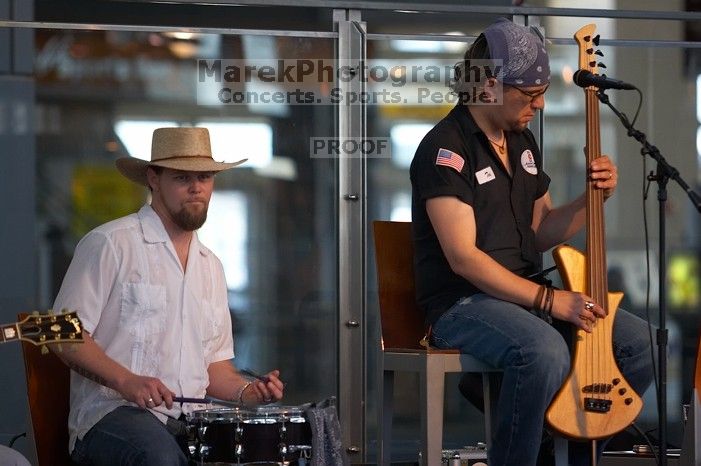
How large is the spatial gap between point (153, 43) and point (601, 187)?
231cm

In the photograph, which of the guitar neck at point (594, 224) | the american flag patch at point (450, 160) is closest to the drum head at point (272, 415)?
the american flag patch at point (450, 160)

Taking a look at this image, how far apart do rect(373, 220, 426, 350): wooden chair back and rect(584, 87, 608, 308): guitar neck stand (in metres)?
0.63

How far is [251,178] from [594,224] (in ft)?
6.53

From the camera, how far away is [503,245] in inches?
164

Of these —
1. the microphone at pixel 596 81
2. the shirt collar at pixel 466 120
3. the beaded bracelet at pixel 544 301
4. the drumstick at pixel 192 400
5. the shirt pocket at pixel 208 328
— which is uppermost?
the microphone at pixel 596 81

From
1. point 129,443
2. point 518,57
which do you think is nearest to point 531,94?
point 518,57

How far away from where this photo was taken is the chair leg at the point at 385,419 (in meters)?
4.37

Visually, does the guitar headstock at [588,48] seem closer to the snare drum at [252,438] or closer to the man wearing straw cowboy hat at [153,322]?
the man wearing straw cowboy hat at [153,322]

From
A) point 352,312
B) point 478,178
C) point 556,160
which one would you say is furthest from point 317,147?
point 478,178

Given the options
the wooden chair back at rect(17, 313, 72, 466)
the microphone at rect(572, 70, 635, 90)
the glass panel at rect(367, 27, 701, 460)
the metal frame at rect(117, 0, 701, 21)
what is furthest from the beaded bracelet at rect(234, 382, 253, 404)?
the metal frame at rect(117, 0, 701, 21)

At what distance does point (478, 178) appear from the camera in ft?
13.7

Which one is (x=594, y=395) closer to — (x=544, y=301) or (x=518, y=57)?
(x=544, y=301)

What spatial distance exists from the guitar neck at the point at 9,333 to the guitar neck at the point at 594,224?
1798mm

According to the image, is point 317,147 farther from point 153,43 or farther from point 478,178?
Result: point 478,178
